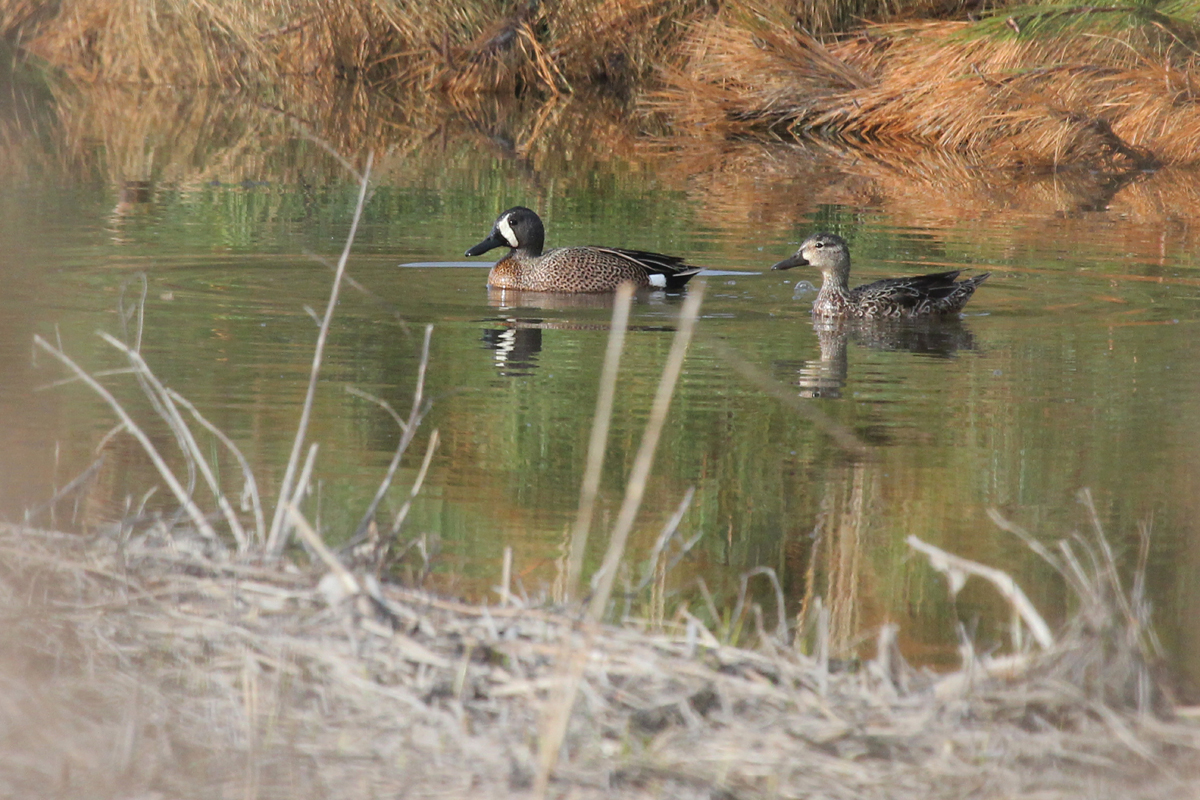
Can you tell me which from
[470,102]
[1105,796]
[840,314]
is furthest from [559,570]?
[470,102]

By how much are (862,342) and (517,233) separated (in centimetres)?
307

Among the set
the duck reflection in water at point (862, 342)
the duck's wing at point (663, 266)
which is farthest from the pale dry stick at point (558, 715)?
the duck's wing at point (663, 266)

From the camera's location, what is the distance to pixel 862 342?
28.8 ft

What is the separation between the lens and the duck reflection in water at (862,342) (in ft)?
25.0

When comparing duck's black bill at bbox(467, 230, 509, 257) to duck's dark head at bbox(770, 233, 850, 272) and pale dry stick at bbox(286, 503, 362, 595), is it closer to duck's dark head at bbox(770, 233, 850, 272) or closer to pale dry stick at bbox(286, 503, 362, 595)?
duck's dark head at bbox(770, 233, 850, 272)

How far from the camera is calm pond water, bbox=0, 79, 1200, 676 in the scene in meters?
5.02

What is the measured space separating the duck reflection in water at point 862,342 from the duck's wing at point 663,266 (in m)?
1.30

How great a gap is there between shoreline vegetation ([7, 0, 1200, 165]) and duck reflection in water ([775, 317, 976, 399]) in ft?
27.6

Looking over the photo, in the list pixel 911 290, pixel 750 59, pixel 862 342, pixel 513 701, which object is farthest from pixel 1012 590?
pixel 750 59

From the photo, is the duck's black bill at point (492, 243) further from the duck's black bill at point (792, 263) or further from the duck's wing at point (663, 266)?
the duck's black bill at point (792, 263)

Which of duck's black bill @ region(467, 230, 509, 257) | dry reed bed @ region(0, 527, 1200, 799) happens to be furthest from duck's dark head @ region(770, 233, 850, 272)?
dry reed bed @ region(0, 527, 1200, 799)

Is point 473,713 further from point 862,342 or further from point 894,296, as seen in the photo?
point 894,296

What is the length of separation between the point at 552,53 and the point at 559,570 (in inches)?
805

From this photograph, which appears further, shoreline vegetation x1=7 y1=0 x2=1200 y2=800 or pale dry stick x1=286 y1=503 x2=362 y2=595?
pale dry stick x1=286 y1=503 x2=362 y2=595
